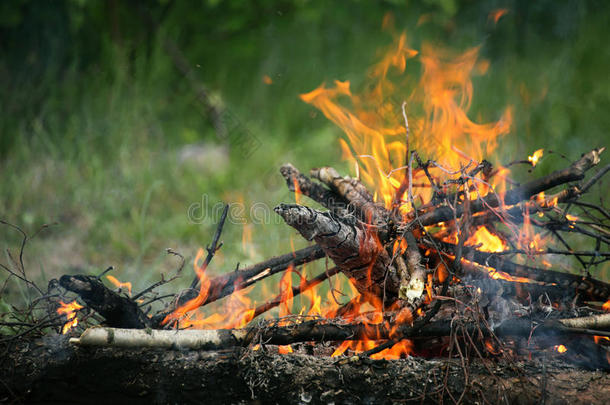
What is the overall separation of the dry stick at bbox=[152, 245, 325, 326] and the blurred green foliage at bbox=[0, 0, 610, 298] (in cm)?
139

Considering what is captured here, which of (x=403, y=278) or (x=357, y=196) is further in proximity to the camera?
(x=357, y=196)

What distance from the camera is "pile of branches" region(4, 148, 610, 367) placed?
1559 mm

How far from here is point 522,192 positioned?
6.12 feet

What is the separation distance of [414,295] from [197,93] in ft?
10.6

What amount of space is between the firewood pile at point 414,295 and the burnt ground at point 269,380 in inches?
1.5

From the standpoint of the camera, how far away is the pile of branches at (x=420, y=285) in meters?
1.56

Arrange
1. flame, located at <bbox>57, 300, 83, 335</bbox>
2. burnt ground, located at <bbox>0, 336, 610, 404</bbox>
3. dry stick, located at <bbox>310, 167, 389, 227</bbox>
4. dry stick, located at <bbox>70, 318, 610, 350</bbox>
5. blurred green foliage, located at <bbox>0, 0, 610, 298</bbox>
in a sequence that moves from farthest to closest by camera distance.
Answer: blurred green foliage, located at <bbox>0, 0, 610, 298</bbox>
dry stick, located at <bbox>310, 167, 389, 227</bbox>
flame, located at <bbox>57, 300, 83, 335</bbox>
dry stick, located at <bbox>70, 318, 610, 350</bbox>
burnt ground, located at <bbox>0, 336, 610, 404</bbox>

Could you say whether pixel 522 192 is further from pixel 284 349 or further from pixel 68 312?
pixel 68 312

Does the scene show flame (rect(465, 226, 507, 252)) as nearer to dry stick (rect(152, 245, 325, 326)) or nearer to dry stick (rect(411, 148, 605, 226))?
dry stick (rect(411, 148, 605, 226))

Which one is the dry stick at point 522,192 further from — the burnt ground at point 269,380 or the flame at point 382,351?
the burnt ground at point 269,380

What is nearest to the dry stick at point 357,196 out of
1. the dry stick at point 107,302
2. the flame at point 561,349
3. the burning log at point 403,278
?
the burning log at point 403,278

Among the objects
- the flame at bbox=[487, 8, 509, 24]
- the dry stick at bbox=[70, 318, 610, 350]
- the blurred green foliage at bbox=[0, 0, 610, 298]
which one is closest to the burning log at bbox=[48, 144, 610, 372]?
the dry stick at bbox=[70, 318, 610, 350]

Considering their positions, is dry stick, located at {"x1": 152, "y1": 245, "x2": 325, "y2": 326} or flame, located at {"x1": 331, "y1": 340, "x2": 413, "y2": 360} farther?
dry stick, located at {"x1": 152, "y1": 245, "x2": 325, "y2": 326}

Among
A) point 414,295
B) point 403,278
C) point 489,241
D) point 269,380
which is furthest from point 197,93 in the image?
point 269,380
